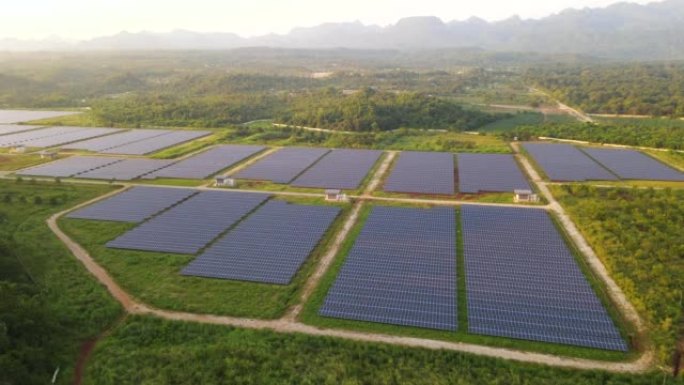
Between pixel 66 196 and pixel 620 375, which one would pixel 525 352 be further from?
pixel 66 196

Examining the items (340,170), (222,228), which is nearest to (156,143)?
(340,170)

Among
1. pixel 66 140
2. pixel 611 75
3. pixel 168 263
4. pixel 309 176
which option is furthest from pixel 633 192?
pixel 611 75

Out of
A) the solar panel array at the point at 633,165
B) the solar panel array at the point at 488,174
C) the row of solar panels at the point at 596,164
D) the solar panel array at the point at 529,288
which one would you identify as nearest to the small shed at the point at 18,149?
the solar panel array at the point at 488,174

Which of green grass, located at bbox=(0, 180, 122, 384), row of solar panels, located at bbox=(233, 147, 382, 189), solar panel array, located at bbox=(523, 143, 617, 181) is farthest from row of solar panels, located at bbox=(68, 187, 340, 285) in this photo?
solar panel array, located at bbox=(523, 143, 617, 181)

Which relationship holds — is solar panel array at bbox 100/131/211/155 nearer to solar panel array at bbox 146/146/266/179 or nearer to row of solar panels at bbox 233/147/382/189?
solar panel array at bbox 146/146/266/179

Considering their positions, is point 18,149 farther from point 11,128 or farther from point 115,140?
point 11,128
